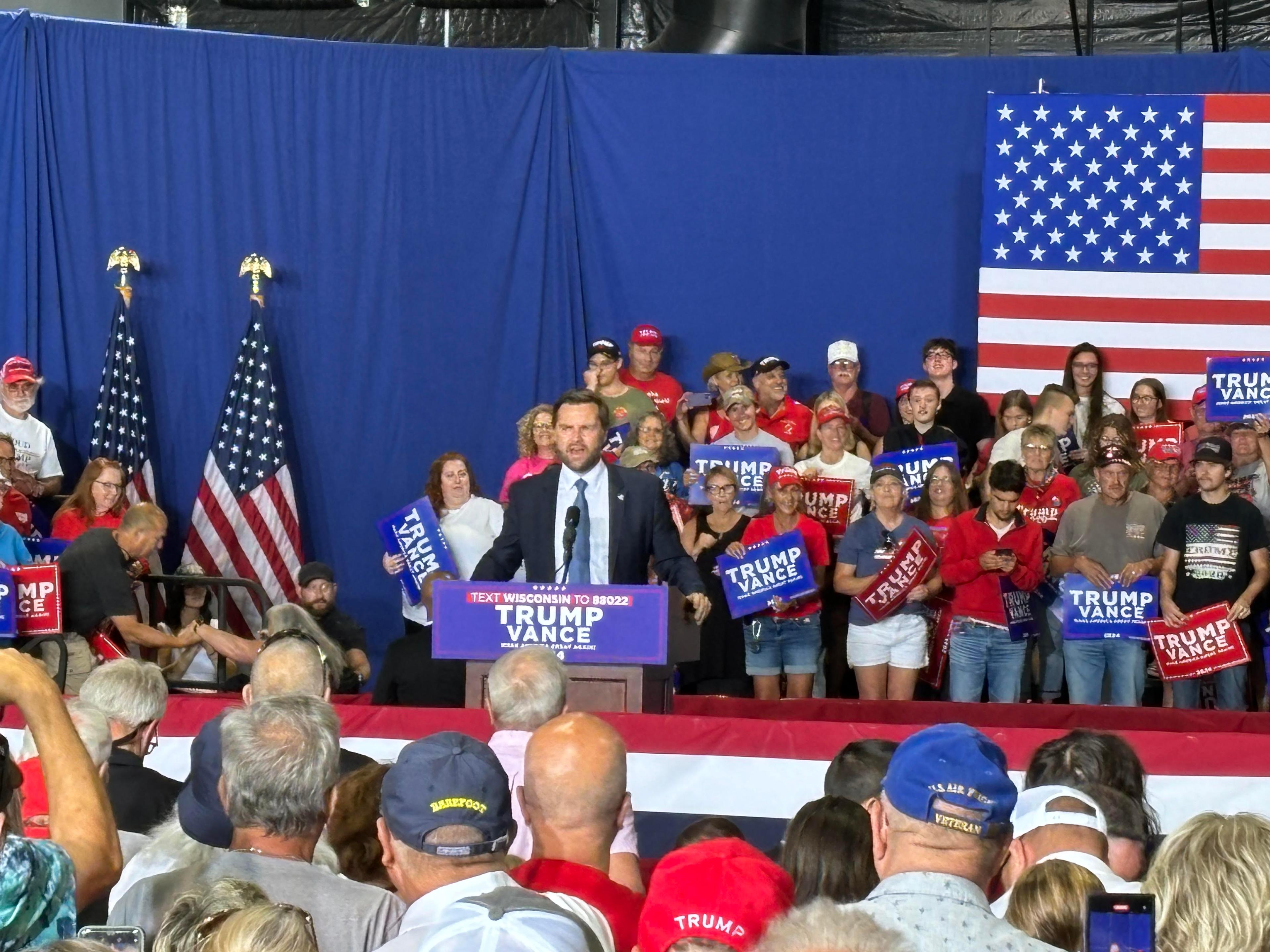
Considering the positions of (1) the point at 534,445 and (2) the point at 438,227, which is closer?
(1) the point at 534,445

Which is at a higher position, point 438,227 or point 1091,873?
point 438,227

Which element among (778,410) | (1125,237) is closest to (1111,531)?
(778,410)

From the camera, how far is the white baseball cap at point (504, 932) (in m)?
2.16

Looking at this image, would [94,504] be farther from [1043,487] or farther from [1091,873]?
[1091,873]

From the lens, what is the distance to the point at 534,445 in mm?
8617

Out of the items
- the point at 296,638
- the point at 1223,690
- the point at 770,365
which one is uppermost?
the point at 770,365

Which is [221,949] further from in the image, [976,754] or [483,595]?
[483,595]

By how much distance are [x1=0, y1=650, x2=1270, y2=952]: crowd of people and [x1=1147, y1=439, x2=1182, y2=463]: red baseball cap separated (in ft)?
16.4

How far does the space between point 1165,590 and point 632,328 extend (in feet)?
13.6

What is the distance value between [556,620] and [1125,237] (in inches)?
236

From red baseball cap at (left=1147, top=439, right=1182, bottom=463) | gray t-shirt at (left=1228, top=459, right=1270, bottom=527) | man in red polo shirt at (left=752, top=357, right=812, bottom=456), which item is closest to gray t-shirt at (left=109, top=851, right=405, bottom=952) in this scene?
red baseball cap at (left=1147, top=439, right=1182, bottom=463)

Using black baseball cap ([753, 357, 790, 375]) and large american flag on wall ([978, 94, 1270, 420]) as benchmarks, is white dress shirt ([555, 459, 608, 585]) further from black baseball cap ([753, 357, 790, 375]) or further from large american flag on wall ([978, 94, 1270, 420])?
large american flag on wall ([978, 94, 1270, 420])

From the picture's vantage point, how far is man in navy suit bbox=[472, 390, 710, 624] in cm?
557

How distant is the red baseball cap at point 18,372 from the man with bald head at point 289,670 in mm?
5932
